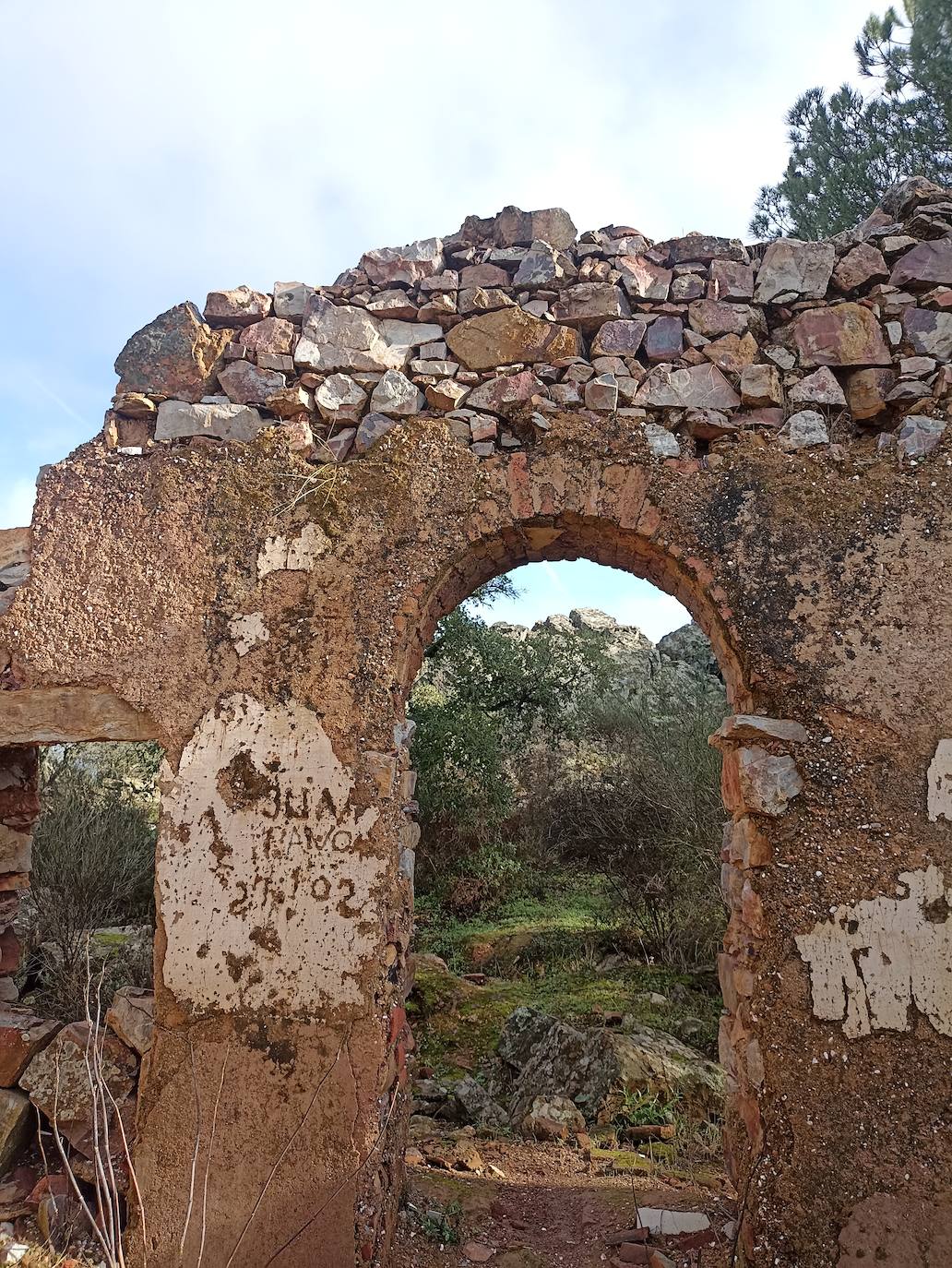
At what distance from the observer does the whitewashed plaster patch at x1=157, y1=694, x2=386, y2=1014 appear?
3.12 meters

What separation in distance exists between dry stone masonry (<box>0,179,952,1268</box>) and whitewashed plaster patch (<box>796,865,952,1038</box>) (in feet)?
0.03

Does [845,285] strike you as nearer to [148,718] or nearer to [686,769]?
[148,718]

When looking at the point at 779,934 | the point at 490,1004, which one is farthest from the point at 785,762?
the point at 490,1004

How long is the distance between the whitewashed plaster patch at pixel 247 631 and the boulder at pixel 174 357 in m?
1.11

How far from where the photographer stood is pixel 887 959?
2.93 metres

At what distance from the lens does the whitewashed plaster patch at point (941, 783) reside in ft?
9.93

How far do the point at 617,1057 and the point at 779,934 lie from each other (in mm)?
2678

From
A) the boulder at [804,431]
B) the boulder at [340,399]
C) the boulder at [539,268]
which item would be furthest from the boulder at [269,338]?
the boulder at [804,431]

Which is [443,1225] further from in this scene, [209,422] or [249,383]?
[249,383]

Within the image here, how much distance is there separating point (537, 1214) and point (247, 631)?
286 cm

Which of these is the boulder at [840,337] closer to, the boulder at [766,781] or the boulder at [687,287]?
the boulder at [687,287]

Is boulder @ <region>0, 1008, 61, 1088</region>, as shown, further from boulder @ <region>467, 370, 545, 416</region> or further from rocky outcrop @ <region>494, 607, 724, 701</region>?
rocky outcrop @ <region>494, 607, 724, 701</region>

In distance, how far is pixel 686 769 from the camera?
28.5 ft

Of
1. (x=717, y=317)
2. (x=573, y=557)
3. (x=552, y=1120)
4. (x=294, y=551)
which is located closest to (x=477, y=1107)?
(x=552, y=1120)
